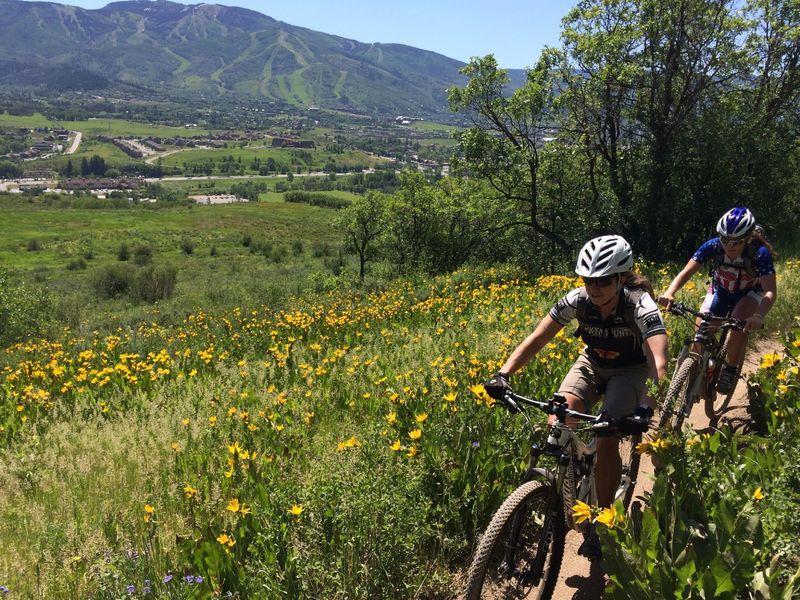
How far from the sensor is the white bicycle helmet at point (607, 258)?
3.40 metres

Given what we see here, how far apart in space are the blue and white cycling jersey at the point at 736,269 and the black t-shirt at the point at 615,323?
252 centimetres

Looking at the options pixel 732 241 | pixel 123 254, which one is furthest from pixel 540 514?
pixel 123 254

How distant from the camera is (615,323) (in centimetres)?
379

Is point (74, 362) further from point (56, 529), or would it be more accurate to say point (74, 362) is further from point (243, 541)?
point (243, 541)

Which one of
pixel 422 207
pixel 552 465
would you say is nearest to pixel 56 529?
pixel 552 465

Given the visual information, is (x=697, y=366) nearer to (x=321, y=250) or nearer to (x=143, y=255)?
(x=321, y=250)

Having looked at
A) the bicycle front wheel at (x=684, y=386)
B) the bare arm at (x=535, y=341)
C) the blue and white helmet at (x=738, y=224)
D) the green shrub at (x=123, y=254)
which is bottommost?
the green shrub at (x=123, y=254)

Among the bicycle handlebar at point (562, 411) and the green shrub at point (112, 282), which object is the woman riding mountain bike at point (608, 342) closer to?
the bicycle handlebar at point (562, 411)

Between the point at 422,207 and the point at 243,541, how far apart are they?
31.6m

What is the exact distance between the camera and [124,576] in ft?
11.0

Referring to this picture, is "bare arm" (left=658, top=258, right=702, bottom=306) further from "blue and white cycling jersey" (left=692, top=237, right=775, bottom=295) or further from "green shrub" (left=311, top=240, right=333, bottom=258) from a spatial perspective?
"green shrub" (left=311, top=240, right=333, bottom=258)

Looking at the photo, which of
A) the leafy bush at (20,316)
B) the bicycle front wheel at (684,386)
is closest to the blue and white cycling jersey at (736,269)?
the bicycle front wheel at (684,386)

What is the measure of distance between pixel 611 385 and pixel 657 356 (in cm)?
52

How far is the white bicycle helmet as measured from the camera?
3.40 m
